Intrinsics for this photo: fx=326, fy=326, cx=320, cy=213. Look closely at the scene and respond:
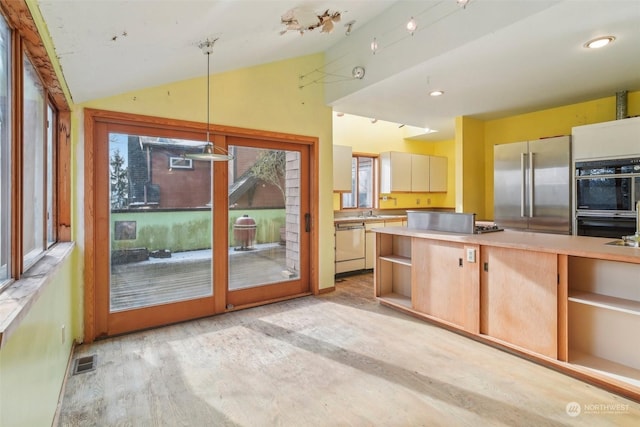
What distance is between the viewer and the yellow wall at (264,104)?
3.23 meters

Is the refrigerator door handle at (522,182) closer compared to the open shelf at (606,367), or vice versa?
the open shelf at (606,367)

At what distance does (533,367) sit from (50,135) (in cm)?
416

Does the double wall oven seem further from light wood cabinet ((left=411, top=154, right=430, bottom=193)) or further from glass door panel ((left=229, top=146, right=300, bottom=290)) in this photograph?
glass door panel ((left=229, top=146, right=300, bottom=290))

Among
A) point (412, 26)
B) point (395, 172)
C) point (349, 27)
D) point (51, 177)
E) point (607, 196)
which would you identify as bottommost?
point (607, 196)

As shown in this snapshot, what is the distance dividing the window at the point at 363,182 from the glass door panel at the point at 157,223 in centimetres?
319

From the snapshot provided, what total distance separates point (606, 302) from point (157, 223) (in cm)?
382

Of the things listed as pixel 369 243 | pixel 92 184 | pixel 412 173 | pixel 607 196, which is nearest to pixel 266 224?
pixel 92 184

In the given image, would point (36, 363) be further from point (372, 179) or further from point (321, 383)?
point (372, 179)

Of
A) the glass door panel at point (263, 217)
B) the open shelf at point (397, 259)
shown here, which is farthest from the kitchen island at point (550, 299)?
the glass door panel at point (263, 217)

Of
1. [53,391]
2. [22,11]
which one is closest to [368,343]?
[53,391]

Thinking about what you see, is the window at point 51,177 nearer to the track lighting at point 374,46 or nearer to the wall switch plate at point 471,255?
the track lighting at point 374,46

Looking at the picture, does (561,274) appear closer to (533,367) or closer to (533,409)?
(533,367)

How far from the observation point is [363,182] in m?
6.32

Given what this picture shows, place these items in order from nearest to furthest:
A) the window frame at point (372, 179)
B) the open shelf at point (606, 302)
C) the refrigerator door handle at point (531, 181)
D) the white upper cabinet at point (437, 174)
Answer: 1. the open shelf at point (606, 302)
2. the refrigerator door handle at point (531, 181)
3. the window frame at point (372, 179)
4. the white upper cabinet at point (437, 174)
